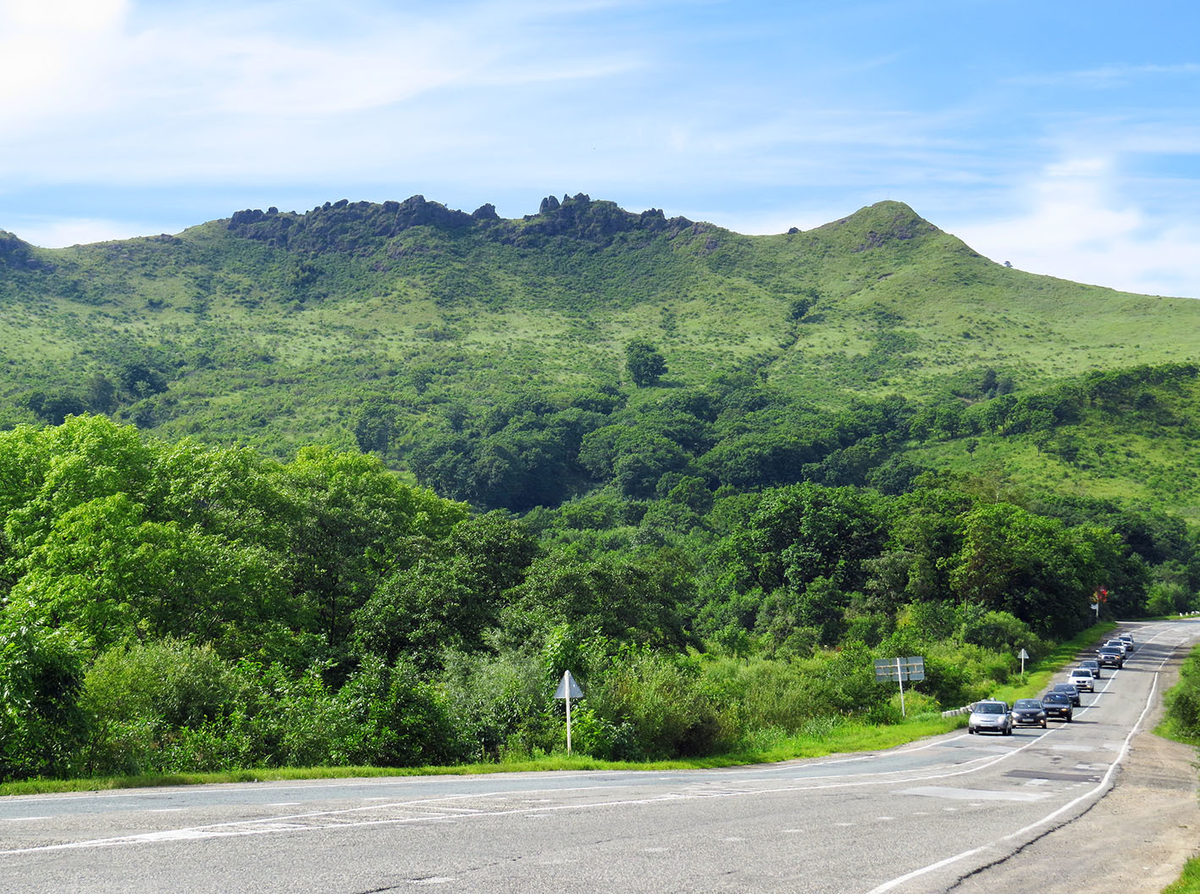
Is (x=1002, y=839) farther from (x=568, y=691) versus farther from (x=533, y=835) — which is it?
(x=568, y=691)

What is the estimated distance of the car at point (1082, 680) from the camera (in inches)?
2412

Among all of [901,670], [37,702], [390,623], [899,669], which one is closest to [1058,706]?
Answer: [901,670]

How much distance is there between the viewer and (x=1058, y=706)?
44594mm

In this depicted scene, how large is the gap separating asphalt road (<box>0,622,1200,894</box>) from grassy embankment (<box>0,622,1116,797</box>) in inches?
38.4

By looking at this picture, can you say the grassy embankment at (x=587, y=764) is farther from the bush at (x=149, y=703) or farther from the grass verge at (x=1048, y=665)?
the grass verge at (x=1048, y=665)

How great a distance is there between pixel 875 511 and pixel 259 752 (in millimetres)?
77869

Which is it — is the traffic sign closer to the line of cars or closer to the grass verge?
the line of cars

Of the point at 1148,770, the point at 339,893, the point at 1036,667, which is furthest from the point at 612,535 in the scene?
the point at 339,893

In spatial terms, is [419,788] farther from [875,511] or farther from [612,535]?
[612,535]

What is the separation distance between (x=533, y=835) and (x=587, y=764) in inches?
478

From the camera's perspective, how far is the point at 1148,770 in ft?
85.5

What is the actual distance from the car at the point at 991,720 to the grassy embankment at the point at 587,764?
1591mm

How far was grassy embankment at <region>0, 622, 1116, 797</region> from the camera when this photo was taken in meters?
15.1

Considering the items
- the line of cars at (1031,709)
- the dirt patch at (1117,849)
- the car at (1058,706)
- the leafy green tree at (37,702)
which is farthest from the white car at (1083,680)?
the leafy green tree at (37,702)
